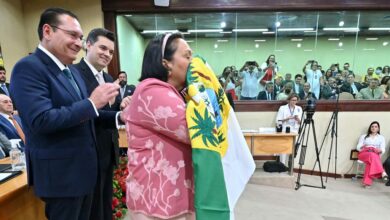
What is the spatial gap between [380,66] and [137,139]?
592cm

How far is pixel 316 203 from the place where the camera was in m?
2.96

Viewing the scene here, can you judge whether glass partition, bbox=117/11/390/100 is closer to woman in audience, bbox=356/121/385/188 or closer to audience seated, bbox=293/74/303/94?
audience seated, bbox=293/74/303/94

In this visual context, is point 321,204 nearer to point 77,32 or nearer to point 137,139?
point 137,139

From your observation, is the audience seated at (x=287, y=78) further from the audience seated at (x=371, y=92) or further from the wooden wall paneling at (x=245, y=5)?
the wooden wall paneling at (x=245, y=5)

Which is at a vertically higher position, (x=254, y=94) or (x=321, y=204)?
(x=254, y=94)

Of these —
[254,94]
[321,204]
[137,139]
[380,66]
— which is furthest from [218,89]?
[380,66]

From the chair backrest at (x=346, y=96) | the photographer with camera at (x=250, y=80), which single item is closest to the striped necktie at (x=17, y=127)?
the photographer with camera at (x=250, y=80)

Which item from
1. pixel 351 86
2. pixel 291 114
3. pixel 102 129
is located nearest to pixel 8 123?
pixel 102 129

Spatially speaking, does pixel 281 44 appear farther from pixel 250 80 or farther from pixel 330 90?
pixel 330 90

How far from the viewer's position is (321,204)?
2939 millimetres

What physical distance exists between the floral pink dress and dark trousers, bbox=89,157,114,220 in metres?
0.56

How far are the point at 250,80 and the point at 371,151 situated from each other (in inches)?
88.9

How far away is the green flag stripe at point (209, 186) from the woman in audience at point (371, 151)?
3.81 metres

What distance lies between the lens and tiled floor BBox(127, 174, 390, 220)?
2646 millimetres
